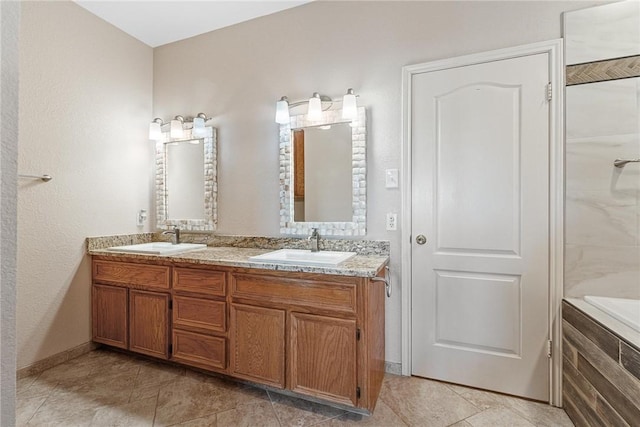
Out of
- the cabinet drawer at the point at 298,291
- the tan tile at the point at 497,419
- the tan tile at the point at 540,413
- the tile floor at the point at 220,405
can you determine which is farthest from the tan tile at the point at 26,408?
the tan tile at the point at 540,413

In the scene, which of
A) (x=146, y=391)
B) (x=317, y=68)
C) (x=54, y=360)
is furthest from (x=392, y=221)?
(x=54, y=360)

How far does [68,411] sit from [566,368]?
2.79 m

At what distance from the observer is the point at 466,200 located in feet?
6.37

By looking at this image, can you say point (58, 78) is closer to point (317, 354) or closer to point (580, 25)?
point (317, 354)

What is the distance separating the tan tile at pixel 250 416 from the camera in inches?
64.2

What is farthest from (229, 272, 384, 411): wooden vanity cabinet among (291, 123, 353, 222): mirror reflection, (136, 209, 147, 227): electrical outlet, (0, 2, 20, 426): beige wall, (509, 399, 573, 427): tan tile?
(136, 209, 147, 227): electrical outlet

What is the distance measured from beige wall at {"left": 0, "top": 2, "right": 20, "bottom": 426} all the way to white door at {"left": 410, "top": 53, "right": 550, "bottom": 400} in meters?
1.92

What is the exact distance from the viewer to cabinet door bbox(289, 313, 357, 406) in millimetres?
1626

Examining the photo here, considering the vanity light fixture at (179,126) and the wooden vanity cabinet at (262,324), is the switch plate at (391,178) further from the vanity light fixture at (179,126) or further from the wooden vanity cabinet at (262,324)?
the vanity light fixture at (179,126)

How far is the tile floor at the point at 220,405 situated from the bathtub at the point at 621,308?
0.67 m

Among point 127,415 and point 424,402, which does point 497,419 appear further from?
point 127,415

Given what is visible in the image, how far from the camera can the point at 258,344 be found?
1.84 metres

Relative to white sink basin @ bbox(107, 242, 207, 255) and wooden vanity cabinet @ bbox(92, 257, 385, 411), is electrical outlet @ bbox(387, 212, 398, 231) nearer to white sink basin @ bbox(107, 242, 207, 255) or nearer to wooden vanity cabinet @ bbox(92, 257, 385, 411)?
wooden vanity cabinet @ bbox(92, 257, 385, 411)

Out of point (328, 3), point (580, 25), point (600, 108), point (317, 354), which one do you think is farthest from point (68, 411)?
point (580, 25)
